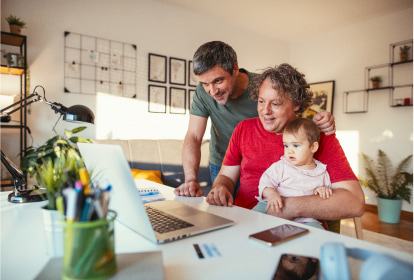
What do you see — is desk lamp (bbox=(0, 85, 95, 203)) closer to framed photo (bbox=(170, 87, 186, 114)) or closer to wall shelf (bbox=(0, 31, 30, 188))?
wall shelf (bbox=(0, 31, 30, 188))

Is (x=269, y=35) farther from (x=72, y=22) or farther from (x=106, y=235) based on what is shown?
(x=106, y=235)

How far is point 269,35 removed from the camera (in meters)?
5.00

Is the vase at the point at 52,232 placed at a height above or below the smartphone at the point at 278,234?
above

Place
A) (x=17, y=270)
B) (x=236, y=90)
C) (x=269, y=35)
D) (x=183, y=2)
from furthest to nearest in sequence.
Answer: (x=269, y=35) → (x=183, y=2) → (x=236, y=90) → (x=17, y=270)

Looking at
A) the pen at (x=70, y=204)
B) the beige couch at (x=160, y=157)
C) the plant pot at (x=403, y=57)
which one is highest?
the plant pot at (x=403, y=57)

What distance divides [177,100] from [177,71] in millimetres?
398

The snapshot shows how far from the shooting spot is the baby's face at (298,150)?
130 cm

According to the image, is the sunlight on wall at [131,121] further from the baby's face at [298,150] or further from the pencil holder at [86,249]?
the pencil holder at [86,249]

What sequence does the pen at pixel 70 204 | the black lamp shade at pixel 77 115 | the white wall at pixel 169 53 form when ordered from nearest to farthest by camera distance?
the pen at pixel 70 204 < the black lamp shade at pixel 77 115 < the white wall at pixel 169 53

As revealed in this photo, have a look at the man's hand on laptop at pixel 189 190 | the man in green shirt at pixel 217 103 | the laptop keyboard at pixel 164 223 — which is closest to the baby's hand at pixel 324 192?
the man in green shirt at pixel 217 103

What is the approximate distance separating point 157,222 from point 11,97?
2.64 meters

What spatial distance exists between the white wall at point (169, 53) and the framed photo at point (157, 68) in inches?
3.0

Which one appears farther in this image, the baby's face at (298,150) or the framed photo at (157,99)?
the framed photo at (157,99)

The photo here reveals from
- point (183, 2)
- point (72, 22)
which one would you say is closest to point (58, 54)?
point (72, 22)
